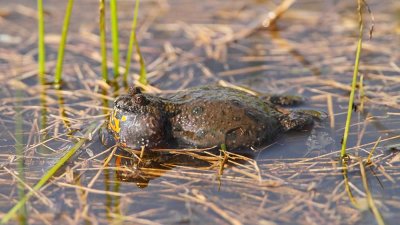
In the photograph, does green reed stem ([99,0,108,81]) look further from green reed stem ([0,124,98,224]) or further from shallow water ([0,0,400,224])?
green reed stem ([0,124,98,224])

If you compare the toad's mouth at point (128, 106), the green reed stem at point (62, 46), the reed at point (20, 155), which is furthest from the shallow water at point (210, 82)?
the toad's mouth at point (128, 106)

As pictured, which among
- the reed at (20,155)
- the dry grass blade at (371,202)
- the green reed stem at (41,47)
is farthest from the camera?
the green reed stem at (41,47)

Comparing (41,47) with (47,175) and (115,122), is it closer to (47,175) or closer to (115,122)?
(115,122)

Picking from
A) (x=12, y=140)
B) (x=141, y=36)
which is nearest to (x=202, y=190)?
(x=12, y=140)

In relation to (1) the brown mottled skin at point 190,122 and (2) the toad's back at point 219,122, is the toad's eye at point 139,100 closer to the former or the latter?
(1) the brown mottled skin at point 190,122

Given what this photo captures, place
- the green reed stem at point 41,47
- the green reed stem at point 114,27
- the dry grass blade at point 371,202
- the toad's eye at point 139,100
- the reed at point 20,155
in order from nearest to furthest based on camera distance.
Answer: the dry grass blade at point 371,202
the reed at point 20,155
the toad's eye at point 139,100
the green reed stem at point 114,27
the green reed stem at point 41,47

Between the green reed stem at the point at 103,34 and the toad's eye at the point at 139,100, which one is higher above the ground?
the green reed stem at the point at 103,34

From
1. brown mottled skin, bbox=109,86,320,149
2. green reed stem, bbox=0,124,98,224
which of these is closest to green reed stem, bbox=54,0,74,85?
green reed stem, bbox=0,124,98,224
